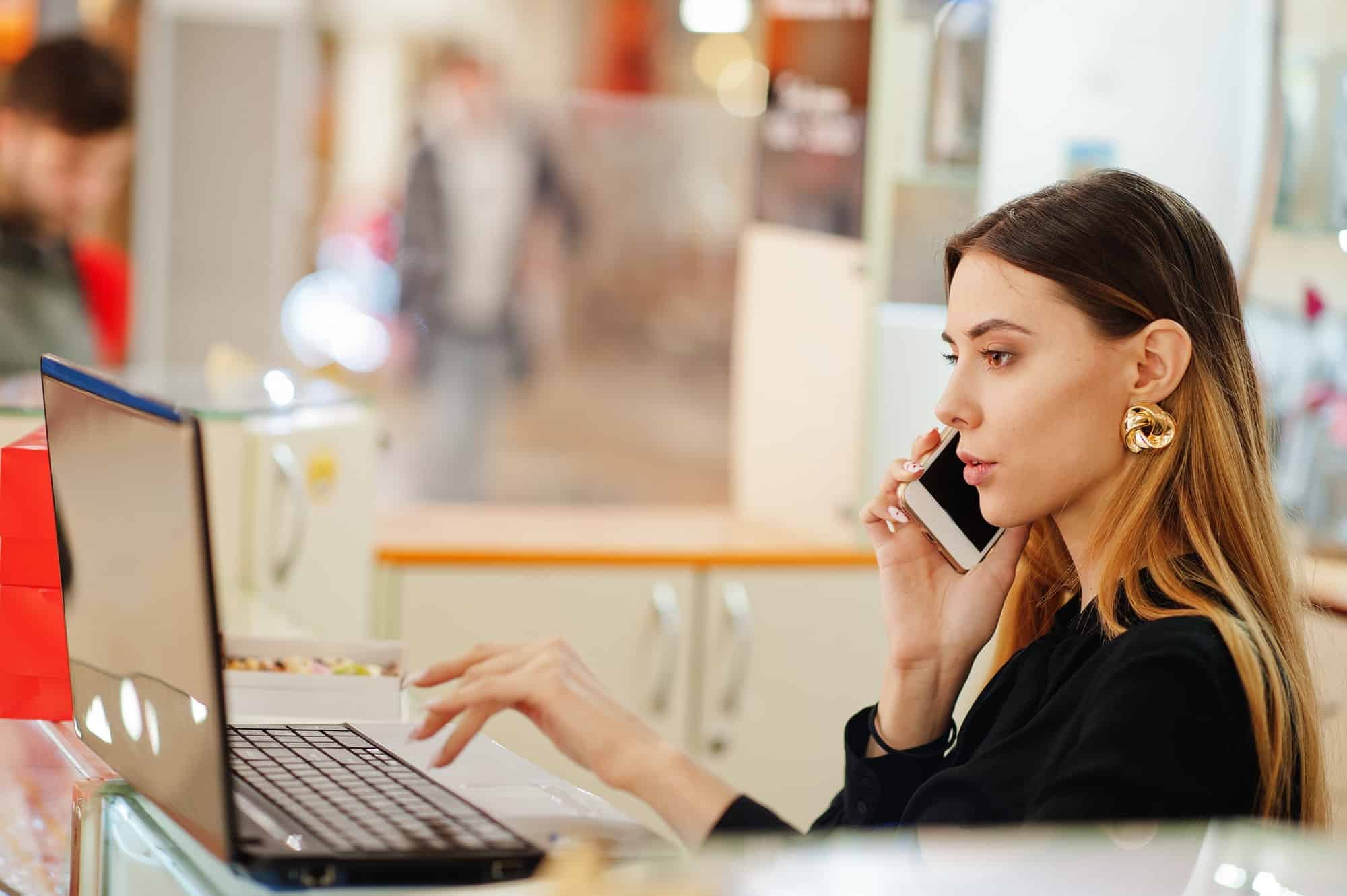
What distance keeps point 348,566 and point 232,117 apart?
2727 mm

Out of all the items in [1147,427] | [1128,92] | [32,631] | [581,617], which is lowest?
[581,617]

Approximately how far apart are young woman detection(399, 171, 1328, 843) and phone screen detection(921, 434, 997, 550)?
0.03m

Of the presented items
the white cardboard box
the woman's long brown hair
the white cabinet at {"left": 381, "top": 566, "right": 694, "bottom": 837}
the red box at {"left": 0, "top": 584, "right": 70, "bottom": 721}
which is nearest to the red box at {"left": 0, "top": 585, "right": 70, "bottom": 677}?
the red box at {"left": 0, "top": 584, "right": 70, "bottom": 721}

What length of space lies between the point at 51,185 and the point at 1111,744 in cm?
270

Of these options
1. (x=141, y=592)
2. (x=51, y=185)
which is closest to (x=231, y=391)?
(x=51, y=185)

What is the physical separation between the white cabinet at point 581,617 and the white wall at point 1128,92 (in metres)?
1.05

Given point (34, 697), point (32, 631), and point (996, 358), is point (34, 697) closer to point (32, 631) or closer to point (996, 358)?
point (32, 631)

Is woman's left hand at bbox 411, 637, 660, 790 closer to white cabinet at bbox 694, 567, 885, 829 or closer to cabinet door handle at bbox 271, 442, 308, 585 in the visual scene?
cabinet door handle at bbox 271, 442, 308, 585

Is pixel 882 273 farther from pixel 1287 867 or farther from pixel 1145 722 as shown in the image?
pixel 1287 867

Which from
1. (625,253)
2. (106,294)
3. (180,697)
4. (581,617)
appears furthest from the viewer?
(625,253)

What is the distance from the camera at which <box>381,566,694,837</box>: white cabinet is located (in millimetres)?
3150

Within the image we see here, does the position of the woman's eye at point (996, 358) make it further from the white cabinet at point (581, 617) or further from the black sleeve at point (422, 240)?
the black sleeve at point (422, 240)

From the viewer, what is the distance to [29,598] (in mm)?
1381

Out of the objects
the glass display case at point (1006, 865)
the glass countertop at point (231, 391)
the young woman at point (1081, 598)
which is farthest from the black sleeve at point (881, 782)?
the glass countertop at point (231, 391)
